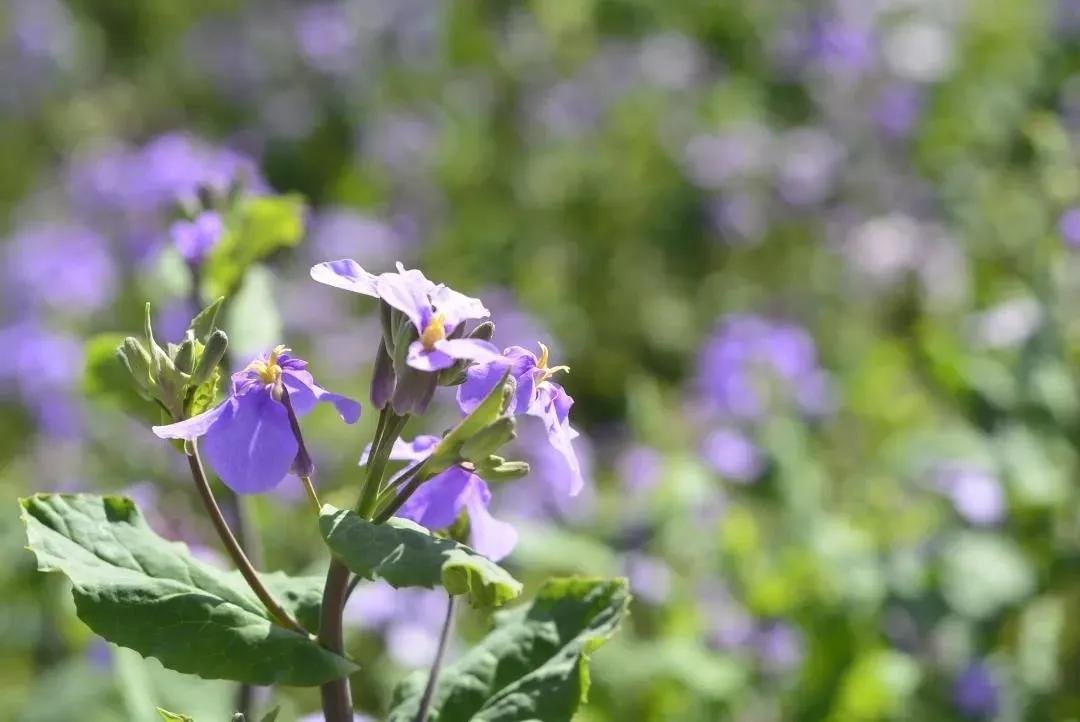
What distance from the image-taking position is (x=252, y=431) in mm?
873

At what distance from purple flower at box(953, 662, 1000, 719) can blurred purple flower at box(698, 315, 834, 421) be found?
2.55 feet

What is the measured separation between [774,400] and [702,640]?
0.71 meters

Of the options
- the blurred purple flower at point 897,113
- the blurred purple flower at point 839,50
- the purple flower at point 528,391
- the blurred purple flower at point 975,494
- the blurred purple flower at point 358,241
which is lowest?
the blurred purple flower at point 358,241

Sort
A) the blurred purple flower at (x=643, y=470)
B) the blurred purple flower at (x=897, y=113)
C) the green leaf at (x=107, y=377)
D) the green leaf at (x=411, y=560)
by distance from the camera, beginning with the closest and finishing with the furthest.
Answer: the green leaf at (x=411, y=560), the green leaf at (x=107, y=377), the blurred purple flower at (x=643, y=470), the blurred purple flower at (x=897, y=113)

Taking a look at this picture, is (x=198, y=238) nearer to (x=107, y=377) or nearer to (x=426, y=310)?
(x=107, y=377)

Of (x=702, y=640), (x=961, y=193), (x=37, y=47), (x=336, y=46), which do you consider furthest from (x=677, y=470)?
(x=37, y=47)

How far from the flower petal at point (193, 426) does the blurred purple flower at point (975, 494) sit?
4.83 feet

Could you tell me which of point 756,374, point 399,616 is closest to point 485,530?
point 399,616

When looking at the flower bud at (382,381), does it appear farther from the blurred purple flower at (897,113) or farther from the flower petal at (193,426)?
the blurred purple flower at (897,113)

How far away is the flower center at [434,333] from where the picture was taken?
2.79ft

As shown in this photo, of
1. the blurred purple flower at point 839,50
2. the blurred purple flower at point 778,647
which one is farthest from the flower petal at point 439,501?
the blurred purple flower at point 839,50

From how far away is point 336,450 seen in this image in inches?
112

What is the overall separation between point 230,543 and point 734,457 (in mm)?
1590

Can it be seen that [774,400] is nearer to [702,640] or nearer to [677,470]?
[677,470]
